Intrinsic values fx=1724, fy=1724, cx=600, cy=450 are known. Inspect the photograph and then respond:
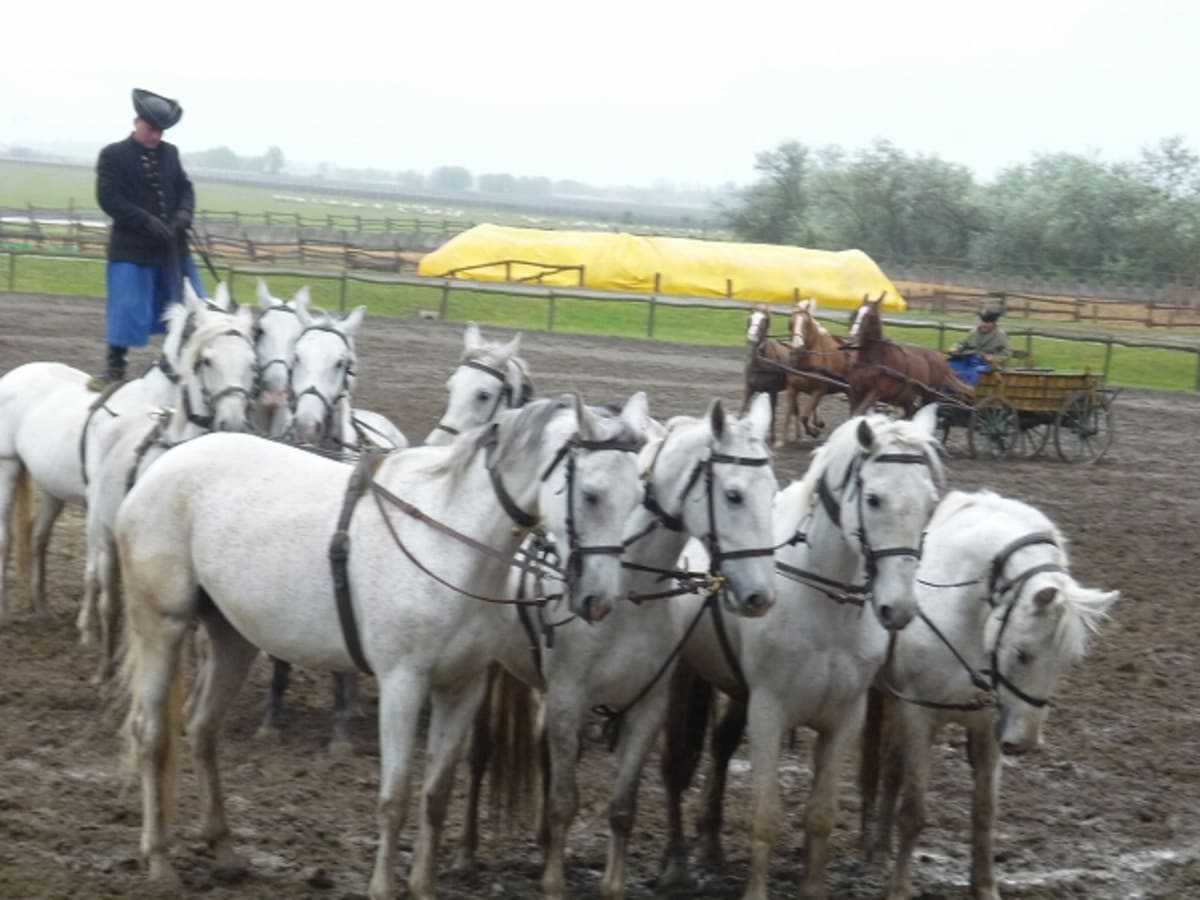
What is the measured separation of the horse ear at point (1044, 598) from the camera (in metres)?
5.88

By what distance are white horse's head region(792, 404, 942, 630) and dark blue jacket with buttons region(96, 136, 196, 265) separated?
15.4 feet

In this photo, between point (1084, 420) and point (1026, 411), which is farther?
point (1084, 420)

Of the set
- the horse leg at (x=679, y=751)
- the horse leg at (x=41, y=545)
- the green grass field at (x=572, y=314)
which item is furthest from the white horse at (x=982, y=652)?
the green grass field at (x=572, y=314)

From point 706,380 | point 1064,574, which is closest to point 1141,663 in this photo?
point 1064,574

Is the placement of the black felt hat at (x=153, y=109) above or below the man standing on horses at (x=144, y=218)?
above

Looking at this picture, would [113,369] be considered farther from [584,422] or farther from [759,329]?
[759,329]

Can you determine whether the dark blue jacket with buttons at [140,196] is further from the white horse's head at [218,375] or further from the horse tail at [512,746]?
the horse tail at [512,746]

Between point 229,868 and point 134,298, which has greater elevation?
point 134,298

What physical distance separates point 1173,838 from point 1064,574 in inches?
71.7

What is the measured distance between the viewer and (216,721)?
634cm

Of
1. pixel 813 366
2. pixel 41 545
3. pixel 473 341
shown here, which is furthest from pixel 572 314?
pixel 473 341

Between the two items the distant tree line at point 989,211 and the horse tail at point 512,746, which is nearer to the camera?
the horse tail at point 512,746

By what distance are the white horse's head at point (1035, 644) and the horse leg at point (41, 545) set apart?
5851 millimetres

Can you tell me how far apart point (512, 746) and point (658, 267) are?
113 ft
